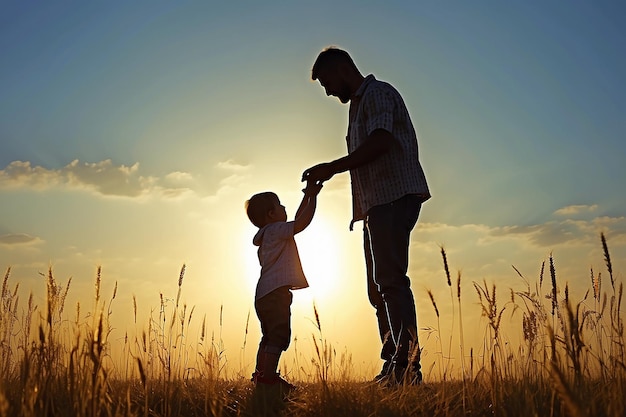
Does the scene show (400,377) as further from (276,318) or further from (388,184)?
(388,184)

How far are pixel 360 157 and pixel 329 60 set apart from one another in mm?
901

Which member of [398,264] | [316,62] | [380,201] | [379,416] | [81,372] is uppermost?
[316,62]

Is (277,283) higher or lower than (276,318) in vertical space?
higher

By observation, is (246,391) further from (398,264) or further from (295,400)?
(398,264)

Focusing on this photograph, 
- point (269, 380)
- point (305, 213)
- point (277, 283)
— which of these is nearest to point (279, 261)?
point (277, 283)

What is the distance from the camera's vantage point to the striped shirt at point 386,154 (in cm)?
436

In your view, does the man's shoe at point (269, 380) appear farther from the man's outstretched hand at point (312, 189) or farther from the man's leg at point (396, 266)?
the man's outstretched hand at point (312, 189)

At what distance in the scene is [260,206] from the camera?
17.3ft

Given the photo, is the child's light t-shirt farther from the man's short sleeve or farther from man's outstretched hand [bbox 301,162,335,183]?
the man's short sleeve

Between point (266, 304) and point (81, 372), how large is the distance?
2.11m

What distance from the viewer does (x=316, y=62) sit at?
476 centimetres

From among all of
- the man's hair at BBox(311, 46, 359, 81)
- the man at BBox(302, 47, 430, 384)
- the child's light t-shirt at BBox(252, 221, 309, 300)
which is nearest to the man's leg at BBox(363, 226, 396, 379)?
the man at BBox(302, 47, 430, 384)

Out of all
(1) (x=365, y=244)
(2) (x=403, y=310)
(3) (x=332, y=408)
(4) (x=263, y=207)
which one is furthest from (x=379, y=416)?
(4) (x=263, y=207)

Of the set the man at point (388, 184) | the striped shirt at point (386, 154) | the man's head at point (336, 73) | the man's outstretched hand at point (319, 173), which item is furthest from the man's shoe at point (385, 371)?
the man's head at point (336, 73)
